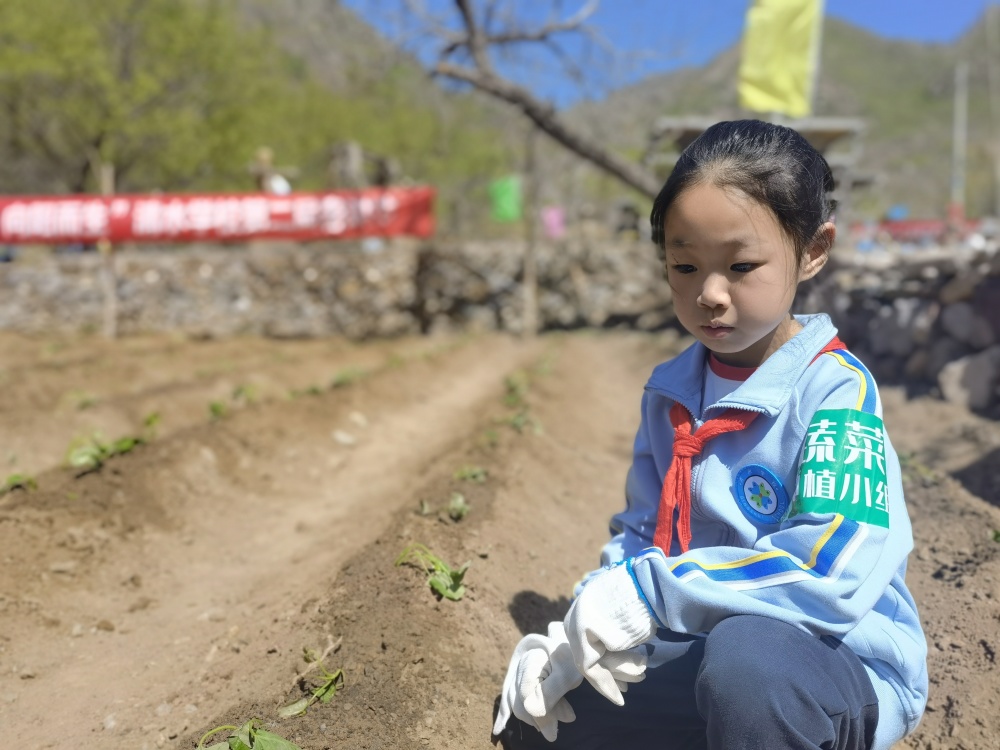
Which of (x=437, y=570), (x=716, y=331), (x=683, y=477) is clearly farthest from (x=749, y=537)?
(x=437, y=570)

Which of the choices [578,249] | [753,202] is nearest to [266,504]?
[753,202]

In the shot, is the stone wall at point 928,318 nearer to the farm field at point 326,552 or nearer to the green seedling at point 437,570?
the farm field at point 326,552

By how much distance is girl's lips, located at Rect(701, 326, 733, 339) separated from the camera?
1.76 m

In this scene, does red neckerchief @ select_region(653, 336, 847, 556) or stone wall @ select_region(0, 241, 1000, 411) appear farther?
stone wall @ select_region(0, 241, 1000, 411)

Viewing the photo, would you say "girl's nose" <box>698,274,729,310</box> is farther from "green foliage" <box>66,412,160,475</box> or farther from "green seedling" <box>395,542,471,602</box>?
"green foliage" <box>66,412,160,475</box>

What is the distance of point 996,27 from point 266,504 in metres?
113

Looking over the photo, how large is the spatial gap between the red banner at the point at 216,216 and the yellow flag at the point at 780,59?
620 centimetres

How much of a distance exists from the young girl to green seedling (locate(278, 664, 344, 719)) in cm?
50

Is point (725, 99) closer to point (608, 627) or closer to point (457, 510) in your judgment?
point (457, 510)

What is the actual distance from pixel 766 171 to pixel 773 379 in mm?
461

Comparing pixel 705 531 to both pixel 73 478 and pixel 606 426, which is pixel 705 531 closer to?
pixel 73 478

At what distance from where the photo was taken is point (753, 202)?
168 cm

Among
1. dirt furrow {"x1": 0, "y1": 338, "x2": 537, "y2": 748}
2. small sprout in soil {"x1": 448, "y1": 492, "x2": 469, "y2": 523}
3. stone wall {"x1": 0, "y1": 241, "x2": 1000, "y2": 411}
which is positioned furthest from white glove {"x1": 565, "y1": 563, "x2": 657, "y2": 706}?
stone wall {"x1": 0, "y1": 241, "x2": 1000, "y2": 411}

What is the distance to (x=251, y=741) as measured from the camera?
1.99 metres
